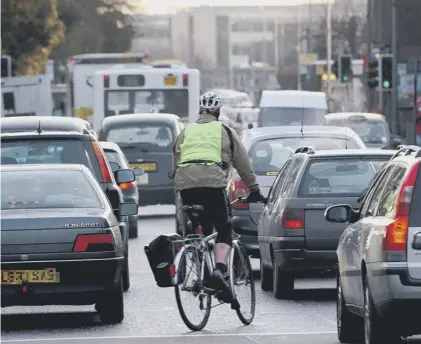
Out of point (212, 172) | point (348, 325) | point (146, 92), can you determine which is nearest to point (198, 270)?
point (212, 172)

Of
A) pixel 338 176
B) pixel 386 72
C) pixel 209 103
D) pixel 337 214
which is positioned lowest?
pixel 386 72

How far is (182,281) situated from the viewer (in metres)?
12.7

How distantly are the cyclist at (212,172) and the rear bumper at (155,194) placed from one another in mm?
16591

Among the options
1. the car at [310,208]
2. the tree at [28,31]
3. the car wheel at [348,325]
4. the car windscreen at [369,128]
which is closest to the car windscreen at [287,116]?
the car windscreen at [369,128]

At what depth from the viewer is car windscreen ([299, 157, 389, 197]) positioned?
50.4 feet

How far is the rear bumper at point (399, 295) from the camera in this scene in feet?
32.9

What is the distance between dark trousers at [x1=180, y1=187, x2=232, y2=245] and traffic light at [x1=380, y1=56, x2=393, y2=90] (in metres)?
34.4

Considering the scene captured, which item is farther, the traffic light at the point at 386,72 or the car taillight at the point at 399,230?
the traffic light at the point at 386,72

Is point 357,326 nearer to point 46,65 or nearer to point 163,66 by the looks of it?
point 163,66

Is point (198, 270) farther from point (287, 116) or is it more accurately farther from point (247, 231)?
point (287, 116)

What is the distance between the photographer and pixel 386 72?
4728 cm

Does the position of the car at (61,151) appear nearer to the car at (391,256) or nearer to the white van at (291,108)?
the car at (391,256)

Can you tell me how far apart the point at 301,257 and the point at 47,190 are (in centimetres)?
272

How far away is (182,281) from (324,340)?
1201 mm
